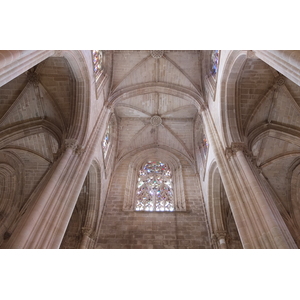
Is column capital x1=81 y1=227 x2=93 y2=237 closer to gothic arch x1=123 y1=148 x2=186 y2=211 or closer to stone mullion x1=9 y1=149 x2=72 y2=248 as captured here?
gothic arch x1=123 y1=148 x2=186 y2=211

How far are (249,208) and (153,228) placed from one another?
5.27m

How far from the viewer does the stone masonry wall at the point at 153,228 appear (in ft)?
29.9

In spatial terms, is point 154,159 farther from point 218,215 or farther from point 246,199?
point 246,199

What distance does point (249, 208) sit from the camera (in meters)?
5.32

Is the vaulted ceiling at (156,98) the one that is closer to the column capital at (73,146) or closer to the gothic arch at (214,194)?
the gothic arch at (214,194)

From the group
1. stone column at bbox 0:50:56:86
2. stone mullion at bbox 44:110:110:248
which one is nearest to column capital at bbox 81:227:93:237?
stone mullion at bbox 44:110:110:248

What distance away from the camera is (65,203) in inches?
225

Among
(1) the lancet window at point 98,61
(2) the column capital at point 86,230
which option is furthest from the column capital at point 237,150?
(1) the lancet window at point 98,61

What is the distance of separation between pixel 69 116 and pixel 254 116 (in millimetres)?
7035

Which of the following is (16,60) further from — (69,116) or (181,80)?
(181,80)

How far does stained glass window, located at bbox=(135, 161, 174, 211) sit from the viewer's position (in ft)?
35.7

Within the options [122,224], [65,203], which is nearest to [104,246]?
[122,224]

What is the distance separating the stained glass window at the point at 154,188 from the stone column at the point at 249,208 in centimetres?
482

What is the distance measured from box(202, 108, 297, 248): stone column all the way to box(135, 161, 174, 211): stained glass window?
482 centimetres
